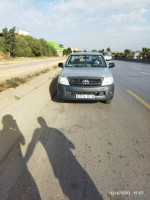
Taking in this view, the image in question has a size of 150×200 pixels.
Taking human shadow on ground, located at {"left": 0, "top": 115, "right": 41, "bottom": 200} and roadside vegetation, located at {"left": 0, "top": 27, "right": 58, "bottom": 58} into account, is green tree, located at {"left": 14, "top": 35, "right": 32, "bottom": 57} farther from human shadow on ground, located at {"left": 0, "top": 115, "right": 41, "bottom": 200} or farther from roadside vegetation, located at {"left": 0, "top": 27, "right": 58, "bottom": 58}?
human shadow on ground, located at {"left": 0, "top": 115, "right": 41, "bottom": 200}

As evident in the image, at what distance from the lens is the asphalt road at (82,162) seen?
1.94 meters

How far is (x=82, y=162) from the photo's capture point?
2463 mm

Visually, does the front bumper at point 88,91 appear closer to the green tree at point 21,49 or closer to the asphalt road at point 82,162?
the asphalt road at point 82,162

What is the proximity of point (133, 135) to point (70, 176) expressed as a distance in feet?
5.61

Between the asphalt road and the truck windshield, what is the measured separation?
2725mm

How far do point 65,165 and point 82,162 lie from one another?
0.25 m

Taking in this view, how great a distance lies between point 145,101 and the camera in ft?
19.2

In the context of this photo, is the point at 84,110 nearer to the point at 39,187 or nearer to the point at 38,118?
the point at 38,118

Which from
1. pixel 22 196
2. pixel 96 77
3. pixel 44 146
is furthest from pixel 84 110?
pixel 22 196

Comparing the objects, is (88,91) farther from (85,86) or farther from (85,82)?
(85,82)

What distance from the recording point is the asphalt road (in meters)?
1.94

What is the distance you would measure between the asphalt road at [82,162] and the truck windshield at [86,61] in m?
2.73

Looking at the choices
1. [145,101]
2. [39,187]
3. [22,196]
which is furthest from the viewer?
[145,101]

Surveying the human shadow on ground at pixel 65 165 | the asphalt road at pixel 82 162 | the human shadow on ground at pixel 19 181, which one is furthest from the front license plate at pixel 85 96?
the human shadow on ground at pixel 19 181
